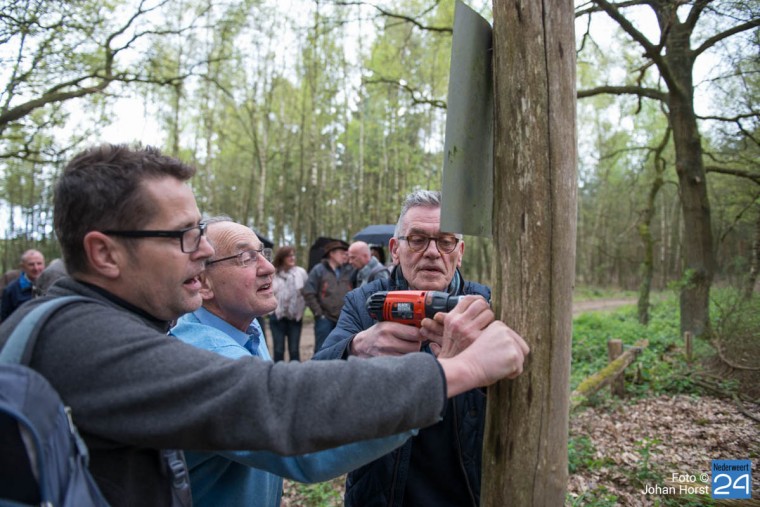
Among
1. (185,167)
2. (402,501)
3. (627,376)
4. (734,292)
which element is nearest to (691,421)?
(627,376)

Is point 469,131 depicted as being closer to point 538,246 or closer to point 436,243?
point 538,246

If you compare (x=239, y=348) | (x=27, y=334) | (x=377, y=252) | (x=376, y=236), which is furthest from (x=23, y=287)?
(x=27, y=334)

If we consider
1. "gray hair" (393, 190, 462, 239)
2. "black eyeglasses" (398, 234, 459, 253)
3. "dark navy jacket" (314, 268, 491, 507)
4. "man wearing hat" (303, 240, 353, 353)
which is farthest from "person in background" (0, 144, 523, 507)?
"man wearing hat" (303, 240, 353, 353)

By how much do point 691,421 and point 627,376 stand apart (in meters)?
1.81

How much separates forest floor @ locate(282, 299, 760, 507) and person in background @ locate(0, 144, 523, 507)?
123 inches

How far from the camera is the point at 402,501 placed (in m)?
1.95

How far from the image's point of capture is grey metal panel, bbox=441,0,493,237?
157 cm

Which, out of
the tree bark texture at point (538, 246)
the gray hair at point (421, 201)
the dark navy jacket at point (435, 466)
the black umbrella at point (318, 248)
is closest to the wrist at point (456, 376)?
the tree bark texture at point (538, 246)

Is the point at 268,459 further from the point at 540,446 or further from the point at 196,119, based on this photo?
the point at 196,119

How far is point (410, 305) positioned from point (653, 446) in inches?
155

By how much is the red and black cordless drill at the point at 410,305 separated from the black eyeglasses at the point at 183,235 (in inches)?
26.1

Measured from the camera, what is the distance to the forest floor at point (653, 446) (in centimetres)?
351

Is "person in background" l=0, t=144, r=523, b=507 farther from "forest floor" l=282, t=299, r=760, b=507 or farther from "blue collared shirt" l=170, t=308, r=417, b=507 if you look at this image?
"forest floor" l=282, t=299, r=760, b=507

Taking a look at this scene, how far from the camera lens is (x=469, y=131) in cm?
162
